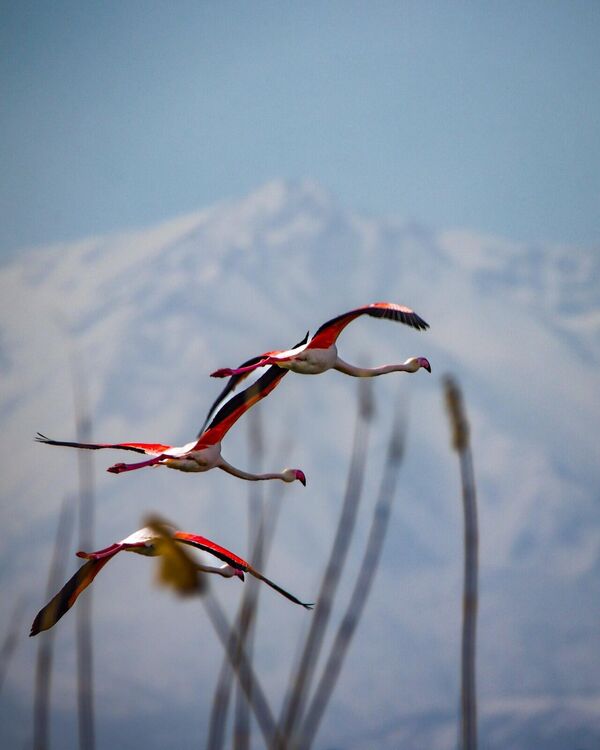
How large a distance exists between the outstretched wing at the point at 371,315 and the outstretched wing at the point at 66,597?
4.32 feet

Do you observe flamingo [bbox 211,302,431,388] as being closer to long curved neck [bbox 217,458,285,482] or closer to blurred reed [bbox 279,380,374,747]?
long curved neck [bbox 217,458,285,482]

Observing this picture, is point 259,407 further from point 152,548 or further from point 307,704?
point 307,704

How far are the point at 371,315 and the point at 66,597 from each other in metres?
1.77

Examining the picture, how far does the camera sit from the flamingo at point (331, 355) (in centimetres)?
591

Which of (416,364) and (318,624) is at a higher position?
(416,364)

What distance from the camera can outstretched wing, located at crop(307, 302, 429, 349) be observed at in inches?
230

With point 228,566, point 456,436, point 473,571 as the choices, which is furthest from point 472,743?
point 228,566

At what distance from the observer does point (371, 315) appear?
5906 millimetres

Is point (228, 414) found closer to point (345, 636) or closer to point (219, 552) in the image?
point (219, 552)

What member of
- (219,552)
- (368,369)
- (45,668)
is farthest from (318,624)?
(368,369)

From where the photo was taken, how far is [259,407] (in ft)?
17.9

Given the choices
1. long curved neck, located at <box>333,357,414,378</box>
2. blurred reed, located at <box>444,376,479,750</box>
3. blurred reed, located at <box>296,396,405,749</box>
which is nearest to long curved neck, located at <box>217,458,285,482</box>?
long curved neck, located at <box>333,357,414,378</box>

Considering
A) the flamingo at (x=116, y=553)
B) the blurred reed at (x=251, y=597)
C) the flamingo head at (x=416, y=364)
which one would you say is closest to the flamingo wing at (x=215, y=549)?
the flamingo at (x=116, y=553)

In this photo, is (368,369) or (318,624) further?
(368,369)
